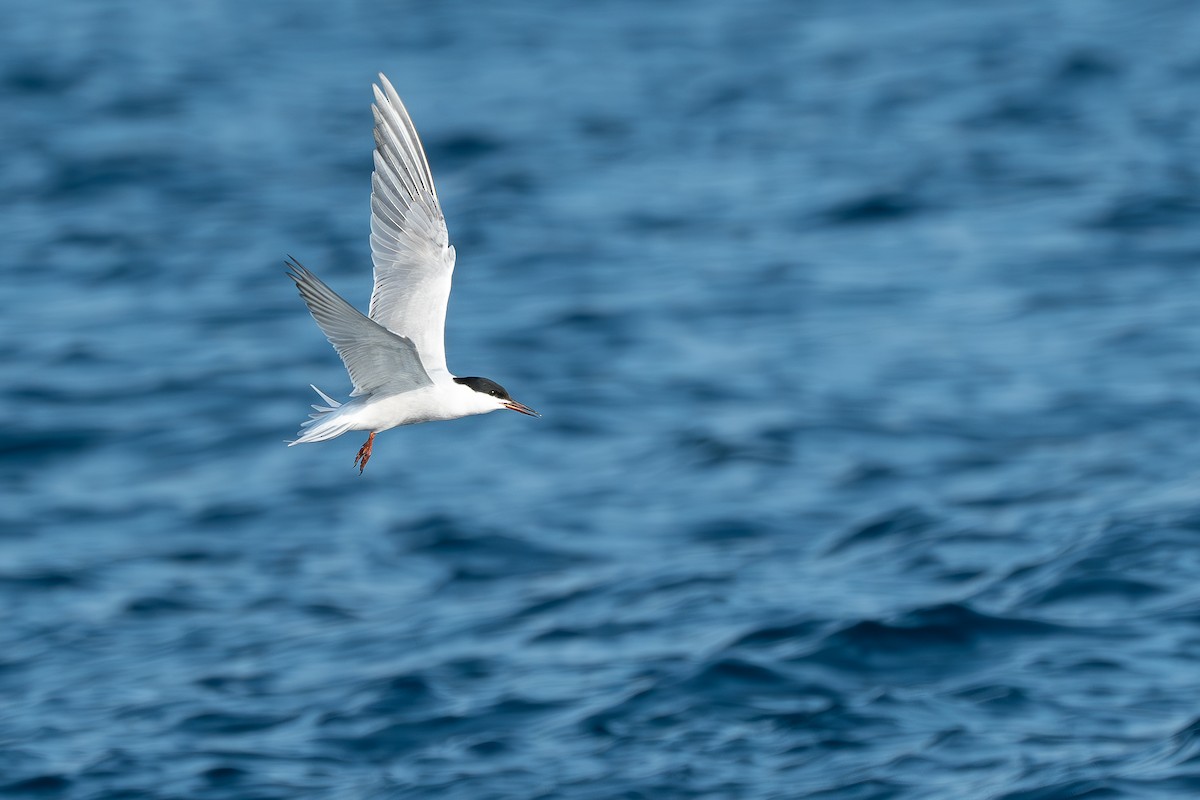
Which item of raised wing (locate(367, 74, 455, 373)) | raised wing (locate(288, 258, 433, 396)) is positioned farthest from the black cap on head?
raised wing (locate(288, 258, 433, 396))

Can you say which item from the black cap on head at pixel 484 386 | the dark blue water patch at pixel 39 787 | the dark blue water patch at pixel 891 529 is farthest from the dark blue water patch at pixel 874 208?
the black cap on head at pixel 484 386

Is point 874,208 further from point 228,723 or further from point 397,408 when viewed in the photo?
point 397,408

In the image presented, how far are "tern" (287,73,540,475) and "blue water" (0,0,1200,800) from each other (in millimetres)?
4258

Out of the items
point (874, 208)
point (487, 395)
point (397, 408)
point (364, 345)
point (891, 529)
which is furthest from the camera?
point (874, 208)

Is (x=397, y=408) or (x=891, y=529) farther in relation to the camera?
(x=891, y=529)

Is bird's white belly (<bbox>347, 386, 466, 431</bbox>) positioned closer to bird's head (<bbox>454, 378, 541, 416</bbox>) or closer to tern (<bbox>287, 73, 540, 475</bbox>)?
tern (<bbox>287, 73, 540, 475</bbox>)

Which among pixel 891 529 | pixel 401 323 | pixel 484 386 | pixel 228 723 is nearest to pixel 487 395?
pixel 484 386

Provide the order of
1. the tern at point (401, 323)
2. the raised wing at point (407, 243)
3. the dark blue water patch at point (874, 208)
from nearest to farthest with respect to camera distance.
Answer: the tern at point (401, 323) < the raised wing at point (407, 243) < the dark blue water patch at point (874, 208)

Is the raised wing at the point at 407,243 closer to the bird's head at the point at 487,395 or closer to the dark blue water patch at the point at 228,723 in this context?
the bird's head at the point at 487,395

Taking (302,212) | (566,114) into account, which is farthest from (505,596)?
(566,114)

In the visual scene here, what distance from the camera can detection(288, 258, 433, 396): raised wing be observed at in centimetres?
682

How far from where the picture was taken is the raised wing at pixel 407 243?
319 inches

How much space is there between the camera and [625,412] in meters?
17.7

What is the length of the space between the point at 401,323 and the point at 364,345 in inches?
27.8
